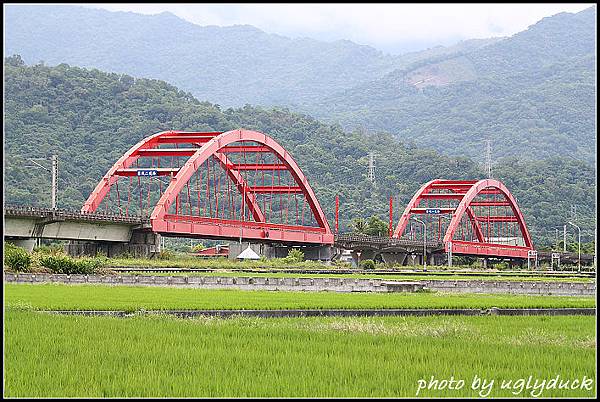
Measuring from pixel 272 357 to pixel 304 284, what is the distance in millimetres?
28371

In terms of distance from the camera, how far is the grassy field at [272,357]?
508 inches

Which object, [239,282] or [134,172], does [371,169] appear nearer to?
[134,172]

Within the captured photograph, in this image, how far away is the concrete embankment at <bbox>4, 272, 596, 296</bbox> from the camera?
141 feet

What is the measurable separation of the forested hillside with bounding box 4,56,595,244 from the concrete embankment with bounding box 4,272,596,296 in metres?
55.6

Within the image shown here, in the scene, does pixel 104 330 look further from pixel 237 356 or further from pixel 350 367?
pixel 350 367

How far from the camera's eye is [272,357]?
52.1 feet

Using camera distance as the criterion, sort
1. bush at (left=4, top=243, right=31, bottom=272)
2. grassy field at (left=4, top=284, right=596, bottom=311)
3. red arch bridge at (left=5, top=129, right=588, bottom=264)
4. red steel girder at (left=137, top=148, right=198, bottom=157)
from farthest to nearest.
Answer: red steel girder at (left=137, top=148, right=198, bottom=157) → red arch bridge at (left=5, top=129, right=588, bottom=264) → bush at (left=4, top=243, right=31, bottom=272) → grassy field at (left=4, top=284, right=596, bottom=311)

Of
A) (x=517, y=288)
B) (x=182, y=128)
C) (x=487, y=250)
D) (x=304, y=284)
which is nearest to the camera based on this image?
(x=517, y=288)

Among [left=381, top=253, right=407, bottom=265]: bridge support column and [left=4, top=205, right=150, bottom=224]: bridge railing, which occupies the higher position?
[left=4, top=205, right=150, bottom=224]: bridge railing

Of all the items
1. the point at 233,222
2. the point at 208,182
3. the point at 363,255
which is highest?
the point at 208,182

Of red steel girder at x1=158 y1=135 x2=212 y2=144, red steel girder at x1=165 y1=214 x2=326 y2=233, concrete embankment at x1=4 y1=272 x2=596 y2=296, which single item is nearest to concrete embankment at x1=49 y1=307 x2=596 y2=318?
concrete embankment at x1=4 y1=272 x2=596 y2=296

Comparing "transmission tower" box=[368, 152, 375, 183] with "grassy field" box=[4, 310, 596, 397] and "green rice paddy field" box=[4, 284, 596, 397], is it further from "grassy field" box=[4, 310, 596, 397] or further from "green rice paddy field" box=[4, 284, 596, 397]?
"grassy field" box=[4, 310, 596, 397]

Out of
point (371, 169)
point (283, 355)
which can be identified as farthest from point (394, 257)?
point (283, 355)

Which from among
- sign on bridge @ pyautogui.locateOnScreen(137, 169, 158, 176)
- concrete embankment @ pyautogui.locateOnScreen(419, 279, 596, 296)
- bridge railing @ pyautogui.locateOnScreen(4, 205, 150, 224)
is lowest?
concrete embankment @ pyautogui.locateOnScreen(419, 279, 596, 296)
